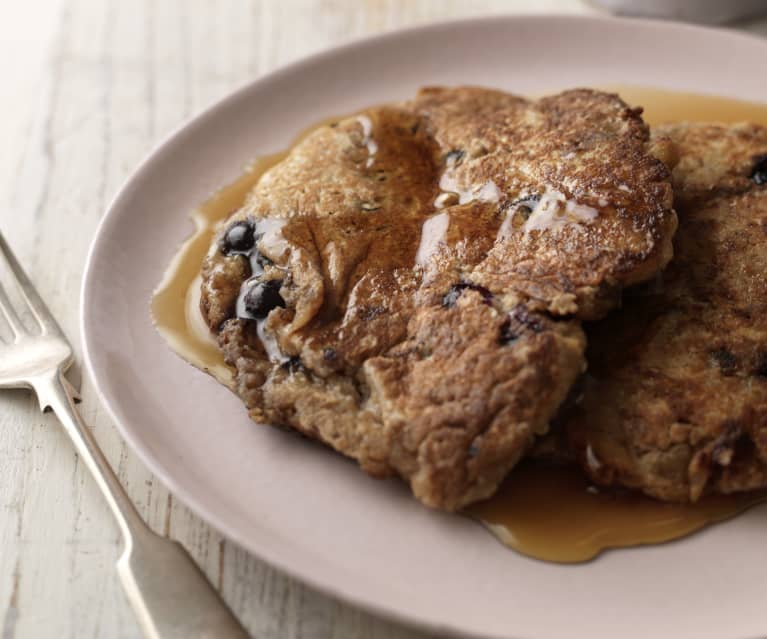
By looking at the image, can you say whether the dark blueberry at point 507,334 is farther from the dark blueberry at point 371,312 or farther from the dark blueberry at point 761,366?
the dark blueberry at point 761,366

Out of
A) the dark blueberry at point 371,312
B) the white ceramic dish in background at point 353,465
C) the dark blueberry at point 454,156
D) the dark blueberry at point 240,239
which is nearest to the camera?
the white ceramic dish in background at point 353,465

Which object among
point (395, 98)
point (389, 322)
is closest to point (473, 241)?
point (389, 322)

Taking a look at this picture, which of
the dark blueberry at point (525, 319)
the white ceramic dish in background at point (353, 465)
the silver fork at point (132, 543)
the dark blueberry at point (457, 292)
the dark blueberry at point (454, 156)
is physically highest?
the dark blueberry at point (454, 156)

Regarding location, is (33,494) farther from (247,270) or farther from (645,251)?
(645,251)

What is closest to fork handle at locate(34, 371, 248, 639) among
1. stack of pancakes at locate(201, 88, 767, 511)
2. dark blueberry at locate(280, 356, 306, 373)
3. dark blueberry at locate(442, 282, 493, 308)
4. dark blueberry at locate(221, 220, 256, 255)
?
stack of pancakes at locate(201, 88, 767, 511)

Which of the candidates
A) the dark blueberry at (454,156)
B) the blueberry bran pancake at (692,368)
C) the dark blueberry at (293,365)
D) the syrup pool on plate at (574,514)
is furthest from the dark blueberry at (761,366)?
the dark blueberry at (293,365)

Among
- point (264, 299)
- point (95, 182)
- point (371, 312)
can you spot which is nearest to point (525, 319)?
point (371, 312)

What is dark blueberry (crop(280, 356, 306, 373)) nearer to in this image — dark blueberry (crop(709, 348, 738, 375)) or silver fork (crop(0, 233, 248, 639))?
silver fork (crop(0, 233, 248, 639))
